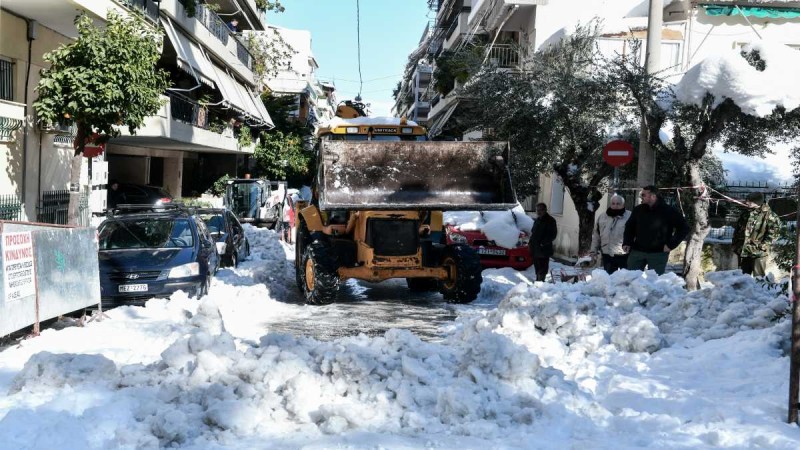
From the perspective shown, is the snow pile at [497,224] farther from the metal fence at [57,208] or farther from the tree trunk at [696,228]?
the metal fence at [57,208]

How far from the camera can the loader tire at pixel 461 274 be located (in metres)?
12.6

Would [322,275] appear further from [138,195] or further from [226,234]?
[138,195]

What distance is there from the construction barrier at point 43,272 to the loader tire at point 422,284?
20.9 feet

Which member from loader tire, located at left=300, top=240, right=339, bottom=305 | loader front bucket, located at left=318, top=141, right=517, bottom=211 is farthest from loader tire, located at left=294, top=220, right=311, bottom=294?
loader front bucket, located at left=318, top=141, right=517, bottom=211

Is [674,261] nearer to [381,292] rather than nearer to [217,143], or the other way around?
[381,292]

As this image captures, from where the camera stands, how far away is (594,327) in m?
8.41

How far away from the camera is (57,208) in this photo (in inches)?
682

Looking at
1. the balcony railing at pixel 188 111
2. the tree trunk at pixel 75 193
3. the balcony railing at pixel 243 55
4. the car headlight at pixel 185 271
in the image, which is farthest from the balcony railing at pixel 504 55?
the car headlight at pixel 185 271

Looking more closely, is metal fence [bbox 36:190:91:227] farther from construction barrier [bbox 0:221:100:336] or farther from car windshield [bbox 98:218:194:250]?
construction barrier [bbox 0:221:100:336]

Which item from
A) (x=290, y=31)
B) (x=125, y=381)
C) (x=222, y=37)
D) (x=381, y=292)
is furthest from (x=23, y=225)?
(x=290, y=31)

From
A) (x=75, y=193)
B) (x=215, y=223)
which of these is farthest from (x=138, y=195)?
(x=75, y=193)

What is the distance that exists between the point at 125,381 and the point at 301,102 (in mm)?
60541

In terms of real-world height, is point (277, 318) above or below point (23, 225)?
below

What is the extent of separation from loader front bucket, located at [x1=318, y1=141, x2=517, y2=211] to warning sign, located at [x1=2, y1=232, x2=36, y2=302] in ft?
16.0
